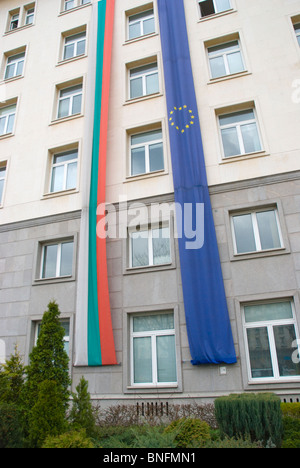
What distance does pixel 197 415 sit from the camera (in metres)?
9.33

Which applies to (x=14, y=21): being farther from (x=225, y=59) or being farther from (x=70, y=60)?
(x=225, y=59)

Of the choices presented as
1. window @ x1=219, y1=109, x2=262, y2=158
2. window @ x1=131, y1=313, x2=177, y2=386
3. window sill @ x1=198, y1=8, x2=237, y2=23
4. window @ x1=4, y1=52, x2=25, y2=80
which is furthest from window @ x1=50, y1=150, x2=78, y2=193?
window sill @ x1=198, y1=8, x2=237, y2=23

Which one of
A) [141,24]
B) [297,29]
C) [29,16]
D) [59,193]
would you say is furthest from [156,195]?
[29,16]

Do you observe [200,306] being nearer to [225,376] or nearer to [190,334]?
[190,334]

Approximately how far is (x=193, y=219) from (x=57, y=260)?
18.5 feet

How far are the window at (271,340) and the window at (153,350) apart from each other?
95.0 inches

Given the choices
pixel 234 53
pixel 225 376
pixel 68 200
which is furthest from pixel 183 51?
pixel 225 376

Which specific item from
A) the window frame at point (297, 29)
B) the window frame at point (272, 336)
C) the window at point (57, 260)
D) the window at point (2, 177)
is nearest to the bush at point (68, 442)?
the window frame at point (272, 336)

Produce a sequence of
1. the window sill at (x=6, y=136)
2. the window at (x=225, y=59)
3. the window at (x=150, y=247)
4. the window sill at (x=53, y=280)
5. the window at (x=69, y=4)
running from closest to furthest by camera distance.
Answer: the window at (x=150, y=247)
the window sill at (x=53, y=280)
the window at (x=225, y=59)
the window sill at (x=6, y=136)
the window at (x=69, y=4)

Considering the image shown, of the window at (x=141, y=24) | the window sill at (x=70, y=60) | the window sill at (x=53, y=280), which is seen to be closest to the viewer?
the window sill at (x=53, y=280)

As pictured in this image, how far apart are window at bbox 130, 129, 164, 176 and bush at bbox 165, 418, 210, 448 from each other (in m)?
9.29

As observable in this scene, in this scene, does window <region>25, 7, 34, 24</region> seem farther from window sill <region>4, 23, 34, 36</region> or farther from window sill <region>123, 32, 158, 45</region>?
window sill <region>123, 32, 158, 45</region>

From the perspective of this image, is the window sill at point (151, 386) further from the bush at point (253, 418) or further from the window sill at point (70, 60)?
the window sill at point (70, 60)

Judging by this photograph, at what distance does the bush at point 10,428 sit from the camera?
5750mm
